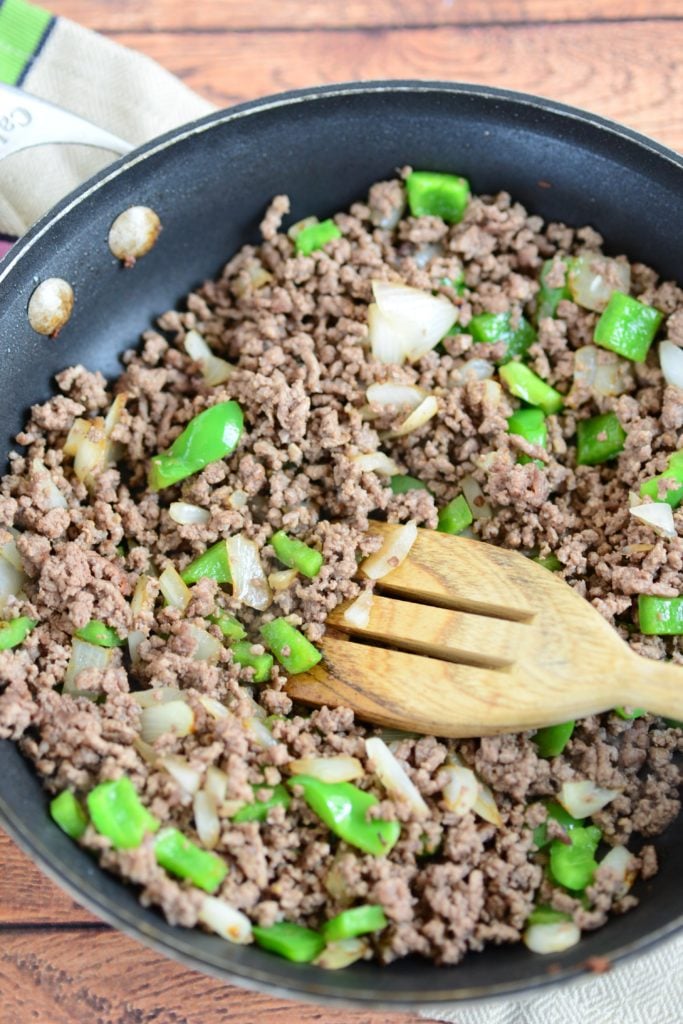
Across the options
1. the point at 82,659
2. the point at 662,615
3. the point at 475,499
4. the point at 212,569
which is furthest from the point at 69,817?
the point at 662,615

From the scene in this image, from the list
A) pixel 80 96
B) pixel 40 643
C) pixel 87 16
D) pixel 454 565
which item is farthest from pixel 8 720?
pixel 87 16

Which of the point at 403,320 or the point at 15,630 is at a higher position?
the point at 403,320

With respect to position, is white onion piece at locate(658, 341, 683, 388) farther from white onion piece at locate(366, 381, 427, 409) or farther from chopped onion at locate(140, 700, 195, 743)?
chopped onion at locate(140, 700, 195, 743)

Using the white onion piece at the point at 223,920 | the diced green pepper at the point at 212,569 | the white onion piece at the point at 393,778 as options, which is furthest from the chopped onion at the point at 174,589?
the white onion piece at the point at 223,920

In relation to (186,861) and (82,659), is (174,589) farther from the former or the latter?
(186,861)

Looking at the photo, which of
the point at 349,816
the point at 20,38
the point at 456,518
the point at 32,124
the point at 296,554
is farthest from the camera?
the point at 20,38

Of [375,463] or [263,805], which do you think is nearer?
[263,805]

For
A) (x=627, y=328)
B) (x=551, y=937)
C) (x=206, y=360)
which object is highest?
(x=627, y=328)
